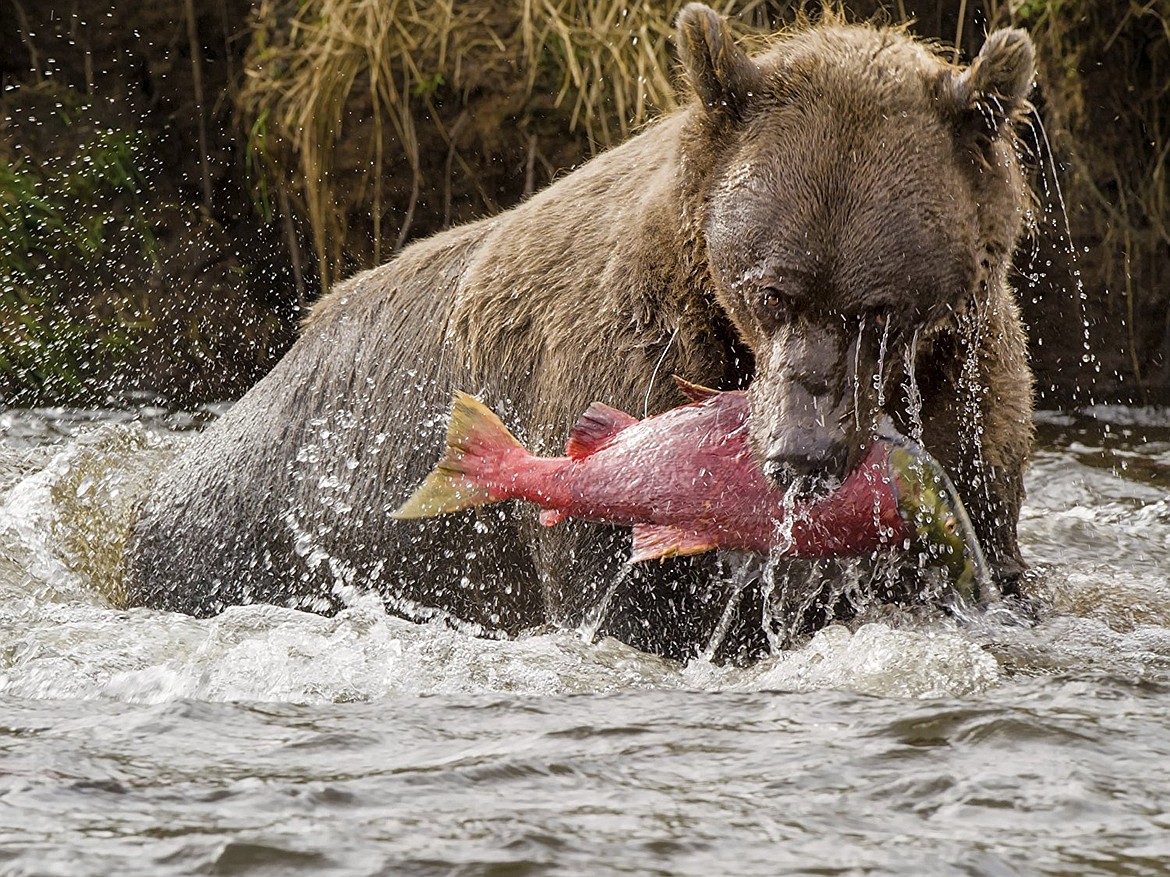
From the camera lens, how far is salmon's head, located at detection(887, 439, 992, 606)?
3.93 metres

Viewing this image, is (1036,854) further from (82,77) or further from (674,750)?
(82,77)

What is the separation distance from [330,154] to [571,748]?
6390 millimetres

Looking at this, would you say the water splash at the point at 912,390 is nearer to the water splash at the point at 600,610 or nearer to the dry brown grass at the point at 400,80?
the water splash at the point at 600,610

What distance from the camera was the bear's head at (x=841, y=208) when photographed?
3.80 m

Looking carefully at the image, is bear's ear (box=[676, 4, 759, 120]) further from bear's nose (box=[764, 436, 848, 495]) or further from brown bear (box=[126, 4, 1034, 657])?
bear's nose (box=[764, 436, 848, 495])

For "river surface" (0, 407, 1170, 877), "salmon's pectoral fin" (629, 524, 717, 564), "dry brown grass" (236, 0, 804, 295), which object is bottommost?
"river surface" (0, 407, 1170, 877)

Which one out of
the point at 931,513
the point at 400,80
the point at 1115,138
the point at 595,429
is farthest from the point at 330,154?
the point at 931,513

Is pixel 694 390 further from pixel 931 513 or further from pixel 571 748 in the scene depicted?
pixel 571 748

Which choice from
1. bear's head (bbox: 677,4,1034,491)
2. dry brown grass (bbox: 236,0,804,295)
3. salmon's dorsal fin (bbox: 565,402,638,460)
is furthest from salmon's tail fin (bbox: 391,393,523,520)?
dry brown grass (bbox: 236,0,804,295)

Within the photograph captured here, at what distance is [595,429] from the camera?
169 inches

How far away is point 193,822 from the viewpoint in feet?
9.80

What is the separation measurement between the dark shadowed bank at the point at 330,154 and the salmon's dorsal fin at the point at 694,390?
184 inches

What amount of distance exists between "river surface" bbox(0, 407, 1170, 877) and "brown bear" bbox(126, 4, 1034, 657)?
1.03ft

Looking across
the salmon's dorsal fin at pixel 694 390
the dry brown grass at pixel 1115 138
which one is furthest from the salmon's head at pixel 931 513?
the dry brown grass at pixel 1115 138
